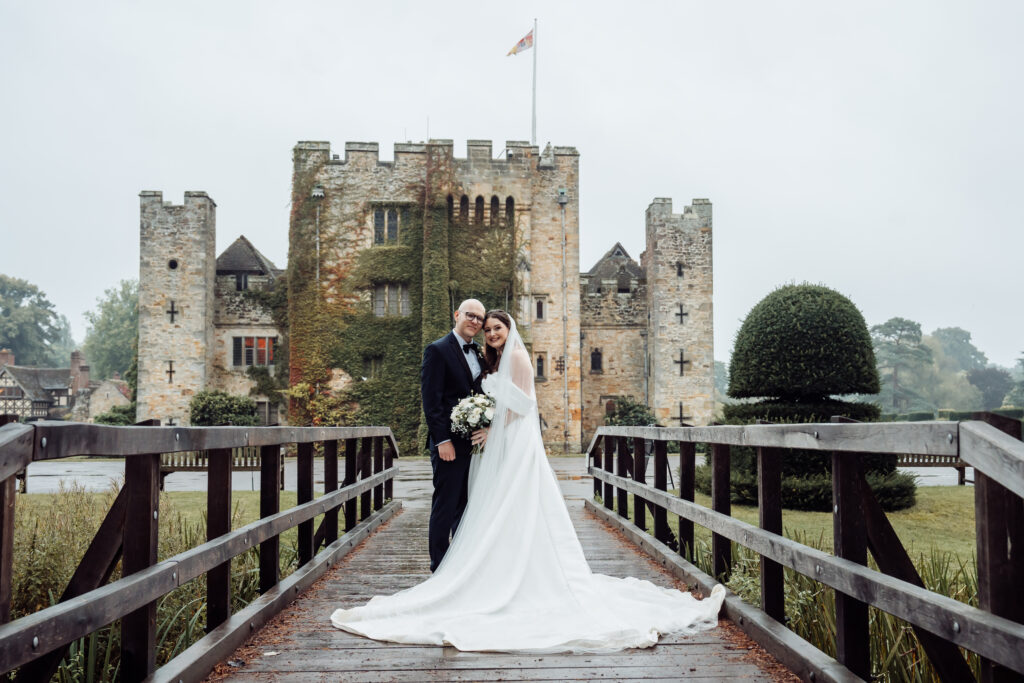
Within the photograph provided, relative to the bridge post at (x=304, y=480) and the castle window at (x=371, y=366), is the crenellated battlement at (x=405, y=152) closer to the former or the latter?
the castle window at (x=371, y=366)

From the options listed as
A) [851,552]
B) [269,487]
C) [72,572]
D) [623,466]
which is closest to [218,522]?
[269,487]

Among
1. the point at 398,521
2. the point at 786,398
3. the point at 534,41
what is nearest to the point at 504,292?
the point at 534,41

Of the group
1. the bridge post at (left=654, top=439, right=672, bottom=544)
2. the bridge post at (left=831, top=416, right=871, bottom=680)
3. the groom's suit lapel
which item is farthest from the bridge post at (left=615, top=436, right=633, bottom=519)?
the bridge post at (left=831, top=416, right=871, bottom=680)

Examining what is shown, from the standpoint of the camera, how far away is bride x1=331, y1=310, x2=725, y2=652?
418 cm

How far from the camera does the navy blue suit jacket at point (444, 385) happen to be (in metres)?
5.68

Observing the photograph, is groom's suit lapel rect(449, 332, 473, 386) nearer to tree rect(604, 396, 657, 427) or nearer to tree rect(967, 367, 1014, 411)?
tree rect(604, 396, 657, 427)

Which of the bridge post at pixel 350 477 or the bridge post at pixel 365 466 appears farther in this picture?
the bridge post at pixel 365 466

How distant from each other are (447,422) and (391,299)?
2545 centimetres

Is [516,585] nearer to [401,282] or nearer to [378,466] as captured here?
[378,466]

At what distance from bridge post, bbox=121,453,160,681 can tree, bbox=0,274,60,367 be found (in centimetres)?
9007

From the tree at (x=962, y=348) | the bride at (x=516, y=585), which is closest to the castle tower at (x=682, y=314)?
the bride at (x=516, y=585)

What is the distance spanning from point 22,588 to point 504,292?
2618 cm

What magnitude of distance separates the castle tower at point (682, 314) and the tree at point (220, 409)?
650 inches

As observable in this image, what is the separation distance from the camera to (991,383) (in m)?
89.0
